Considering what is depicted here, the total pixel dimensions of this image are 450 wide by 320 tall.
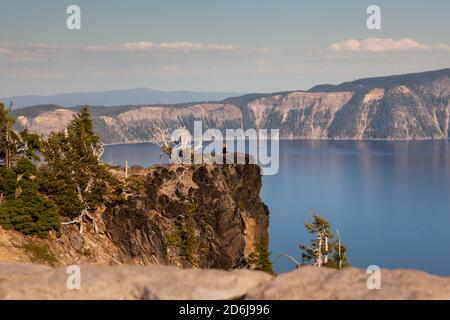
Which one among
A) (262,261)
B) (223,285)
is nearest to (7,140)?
(262,261)

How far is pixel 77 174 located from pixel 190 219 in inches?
560

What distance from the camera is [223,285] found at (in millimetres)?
13492

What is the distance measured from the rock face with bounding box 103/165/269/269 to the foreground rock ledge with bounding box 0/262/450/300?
150 feet

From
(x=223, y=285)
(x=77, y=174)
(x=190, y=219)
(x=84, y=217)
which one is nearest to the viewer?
(x=223, y=285)

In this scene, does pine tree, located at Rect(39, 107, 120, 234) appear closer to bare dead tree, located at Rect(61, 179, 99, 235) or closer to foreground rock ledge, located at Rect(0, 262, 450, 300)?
bare dead tree, located at Rect(61, 179, 99, 235)

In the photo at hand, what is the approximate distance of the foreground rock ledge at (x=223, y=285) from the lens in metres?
12.8

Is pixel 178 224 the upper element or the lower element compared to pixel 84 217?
lower

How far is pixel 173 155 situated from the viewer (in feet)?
243

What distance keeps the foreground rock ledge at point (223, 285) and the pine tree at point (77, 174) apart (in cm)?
4078

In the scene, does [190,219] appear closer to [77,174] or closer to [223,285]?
[77,174]

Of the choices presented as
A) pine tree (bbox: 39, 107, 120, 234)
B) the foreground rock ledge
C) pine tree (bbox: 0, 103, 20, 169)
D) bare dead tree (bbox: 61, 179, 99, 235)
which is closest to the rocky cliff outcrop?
bare dead tree (bbox: 61, 179, 99, 235)

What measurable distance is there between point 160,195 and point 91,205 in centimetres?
946

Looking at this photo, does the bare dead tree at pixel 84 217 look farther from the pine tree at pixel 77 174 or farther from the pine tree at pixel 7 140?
the pine tree at pixel 7 140
